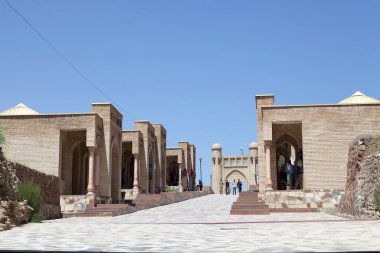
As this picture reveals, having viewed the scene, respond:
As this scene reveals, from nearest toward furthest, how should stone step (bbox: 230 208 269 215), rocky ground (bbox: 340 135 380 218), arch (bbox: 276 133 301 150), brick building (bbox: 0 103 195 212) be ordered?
1. rocky ground (bbox: 340 135 380 218)
2. stone step (bbox: 230 208 269 215)
3. brick building (bbox: 0 103 195 212)
4. arch (bbox: 276 133 301 150)

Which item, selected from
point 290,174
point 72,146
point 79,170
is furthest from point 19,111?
point 290,174

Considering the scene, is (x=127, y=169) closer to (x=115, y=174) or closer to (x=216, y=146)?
(x=115, y=174)

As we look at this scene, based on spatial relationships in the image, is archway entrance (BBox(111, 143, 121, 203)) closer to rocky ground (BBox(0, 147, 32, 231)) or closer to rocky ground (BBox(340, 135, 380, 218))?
rocky ground (BBox(0, 147, 32, 231))

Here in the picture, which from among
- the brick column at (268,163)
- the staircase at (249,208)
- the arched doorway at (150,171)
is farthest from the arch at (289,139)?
the arched doorway at (150,171)

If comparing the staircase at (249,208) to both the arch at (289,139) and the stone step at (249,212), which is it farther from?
the arch at (289,139)

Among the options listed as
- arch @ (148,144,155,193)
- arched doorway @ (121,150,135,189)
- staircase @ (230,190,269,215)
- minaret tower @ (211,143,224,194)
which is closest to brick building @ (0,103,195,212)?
arch @ (148,144,155,193)

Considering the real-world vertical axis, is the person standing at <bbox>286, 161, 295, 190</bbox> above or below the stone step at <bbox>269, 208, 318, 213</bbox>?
above

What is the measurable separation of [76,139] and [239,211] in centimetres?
1156

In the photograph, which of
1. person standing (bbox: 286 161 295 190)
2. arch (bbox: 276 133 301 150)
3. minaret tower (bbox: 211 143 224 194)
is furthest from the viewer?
minaret tower (bbox: 211 143 224 194)

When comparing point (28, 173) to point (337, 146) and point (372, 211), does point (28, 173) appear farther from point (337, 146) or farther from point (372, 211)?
point (337, 146)

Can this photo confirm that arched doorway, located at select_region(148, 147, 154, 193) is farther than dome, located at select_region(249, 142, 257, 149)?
No

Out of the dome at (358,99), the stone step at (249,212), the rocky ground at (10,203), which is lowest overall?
the stone step at (249,212)

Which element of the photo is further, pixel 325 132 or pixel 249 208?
pixel 325 132

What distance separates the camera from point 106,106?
86.9 ft
